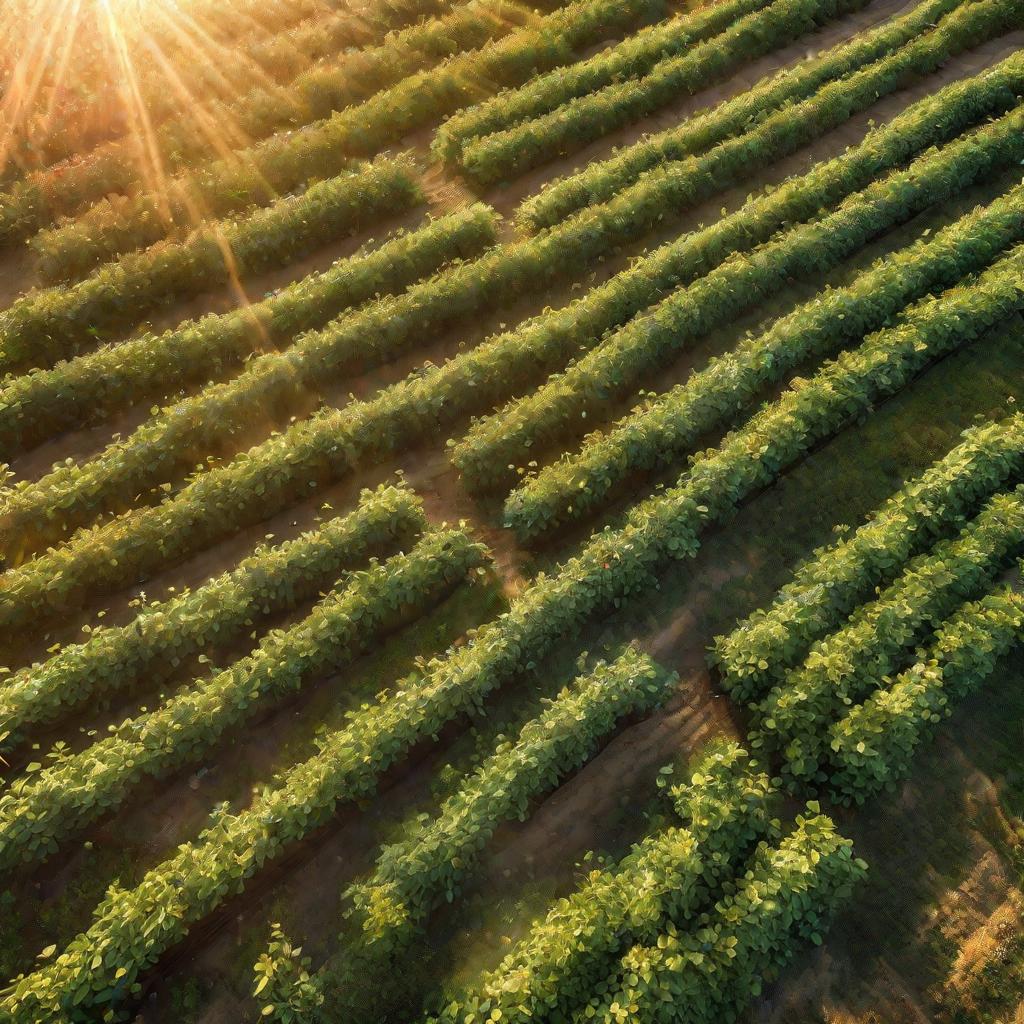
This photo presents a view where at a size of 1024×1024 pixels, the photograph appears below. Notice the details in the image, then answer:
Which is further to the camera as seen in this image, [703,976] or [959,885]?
[959,885]

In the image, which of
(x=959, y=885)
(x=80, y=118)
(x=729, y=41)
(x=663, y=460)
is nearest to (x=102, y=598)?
(x=663, y=460)

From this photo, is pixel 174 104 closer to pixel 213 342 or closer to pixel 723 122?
pixel 213 342

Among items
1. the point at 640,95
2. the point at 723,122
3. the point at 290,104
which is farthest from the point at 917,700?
the point at 290,104

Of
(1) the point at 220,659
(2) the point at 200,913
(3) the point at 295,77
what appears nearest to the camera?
(2) the point at 200,913

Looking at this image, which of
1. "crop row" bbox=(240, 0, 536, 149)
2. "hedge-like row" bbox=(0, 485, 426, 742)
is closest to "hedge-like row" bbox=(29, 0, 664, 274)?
"crop row" bbox=(240, 0, 536, 149)

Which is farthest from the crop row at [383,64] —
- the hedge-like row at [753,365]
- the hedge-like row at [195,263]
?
the hedge-like row at [753,365]

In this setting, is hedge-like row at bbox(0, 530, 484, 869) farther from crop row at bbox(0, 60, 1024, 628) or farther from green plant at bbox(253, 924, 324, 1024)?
green plant at bbox(253, 924, 324, 1024)

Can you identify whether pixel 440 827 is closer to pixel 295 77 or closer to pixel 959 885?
pixel 959 885
